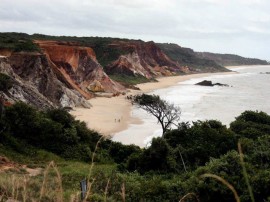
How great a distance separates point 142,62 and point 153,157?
341ft

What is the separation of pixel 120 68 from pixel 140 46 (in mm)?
26870

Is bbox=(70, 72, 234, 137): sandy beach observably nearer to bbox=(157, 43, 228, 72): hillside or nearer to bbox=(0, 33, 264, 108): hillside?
bbox=(0, 33, 264, 108): hillside

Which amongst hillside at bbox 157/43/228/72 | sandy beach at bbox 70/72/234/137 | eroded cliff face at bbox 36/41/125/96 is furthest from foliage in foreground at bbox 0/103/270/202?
hillside at bbox 157/43/228/72

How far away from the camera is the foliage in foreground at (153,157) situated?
13055mm

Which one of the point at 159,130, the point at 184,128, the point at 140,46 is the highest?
the point at 140,46

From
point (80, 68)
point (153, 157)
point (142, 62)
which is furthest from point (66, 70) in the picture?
point (142, 62)

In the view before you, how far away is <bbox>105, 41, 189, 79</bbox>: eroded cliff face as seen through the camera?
10690 cm

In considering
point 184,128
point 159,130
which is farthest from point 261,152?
point 159,130

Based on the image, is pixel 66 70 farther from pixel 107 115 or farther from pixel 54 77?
pixel 107 115

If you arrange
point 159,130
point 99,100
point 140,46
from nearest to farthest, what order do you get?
point 159,130 → point 99,100 → point 140,46

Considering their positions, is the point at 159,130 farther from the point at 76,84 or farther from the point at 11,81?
the point at 76,84

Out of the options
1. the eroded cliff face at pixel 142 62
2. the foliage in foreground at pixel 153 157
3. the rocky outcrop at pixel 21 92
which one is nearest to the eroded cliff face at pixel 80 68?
the rocky outcrop at pixel 21 92

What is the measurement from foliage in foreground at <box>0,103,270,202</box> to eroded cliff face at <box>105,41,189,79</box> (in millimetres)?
77120

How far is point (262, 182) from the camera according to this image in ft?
40.0
